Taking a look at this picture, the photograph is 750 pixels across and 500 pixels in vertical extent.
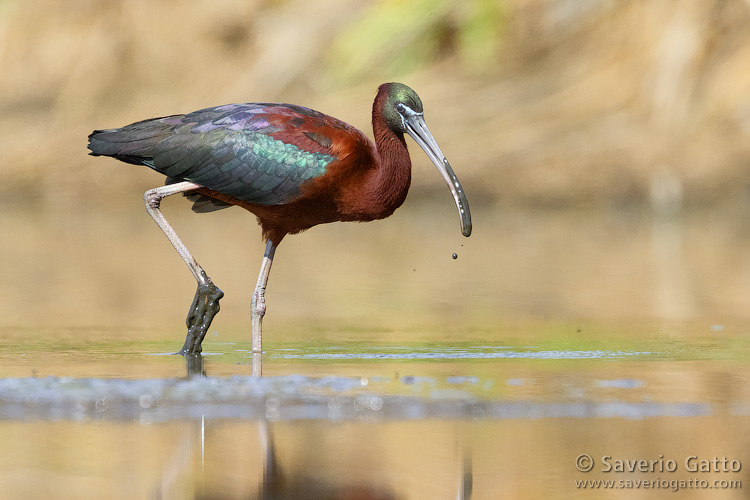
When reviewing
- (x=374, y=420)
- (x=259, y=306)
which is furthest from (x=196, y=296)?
(x=374, y=420)

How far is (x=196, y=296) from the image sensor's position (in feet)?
30.1

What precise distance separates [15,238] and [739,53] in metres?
10.9

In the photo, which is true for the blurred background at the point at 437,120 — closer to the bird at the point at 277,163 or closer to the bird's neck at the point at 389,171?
the bird at the point at 277,163

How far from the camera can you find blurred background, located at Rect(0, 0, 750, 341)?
15.2m

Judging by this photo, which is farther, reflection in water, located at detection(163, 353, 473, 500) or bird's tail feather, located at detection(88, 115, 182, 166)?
bird's tail feather, located at detection(88, 115, 182, 166)

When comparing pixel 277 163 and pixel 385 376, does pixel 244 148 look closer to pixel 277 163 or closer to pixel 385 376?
pixel 277 163

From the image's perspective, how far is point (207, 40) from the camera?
2450cm

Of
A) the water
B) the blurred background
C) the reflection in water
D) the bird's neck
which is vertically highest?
the blurred background

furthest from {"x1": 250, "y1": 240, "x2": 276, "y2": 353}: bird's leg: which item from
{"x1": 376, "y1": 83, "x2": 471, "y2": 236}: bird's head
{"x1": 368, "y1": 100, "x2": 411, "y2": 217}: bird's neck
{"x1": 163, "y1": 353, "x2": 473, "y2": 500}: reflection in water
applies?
{"x1": 163, "y1": 353, "x2": 473, "y2": 500}: reflection in water

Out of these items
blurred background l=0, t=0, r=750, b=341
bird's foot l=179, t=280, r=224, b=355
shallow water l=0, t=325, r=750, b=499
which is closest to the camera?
shallow water l=0, t=325, r=750, b=499

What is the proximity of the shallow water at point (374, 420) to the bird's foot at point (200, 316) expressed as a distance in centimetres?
14

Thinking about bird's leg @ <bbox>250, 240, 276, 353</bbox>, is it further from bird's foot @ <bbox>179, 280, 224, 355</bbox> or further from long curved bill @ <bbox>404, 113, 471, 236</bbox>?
long curved bill @ <bbox>404, 113, 471, 236</bbox>

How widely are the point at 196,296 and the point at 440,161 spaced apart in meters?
1.73

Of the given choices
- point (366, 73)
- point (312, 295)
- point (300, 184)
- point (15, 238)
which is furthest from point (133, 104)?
point (300, 184)
